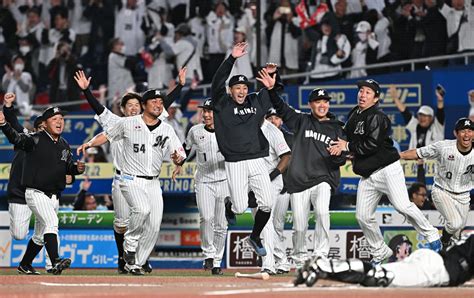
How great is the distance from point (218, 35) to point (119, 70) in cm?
210

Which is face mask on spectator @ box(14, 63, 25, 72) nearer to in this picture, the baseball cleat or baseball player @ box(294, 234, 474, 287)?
the baseball cleat

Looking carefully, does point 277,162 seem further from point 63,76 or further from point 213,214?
point 63,76

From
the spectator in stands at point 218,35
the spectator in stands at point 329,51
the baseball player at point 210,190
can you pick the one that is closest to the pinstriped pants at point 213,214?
the baseball player at point 210,190

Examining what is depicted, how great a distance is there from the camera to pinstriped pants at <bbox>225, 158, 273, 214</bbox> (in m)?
13.0

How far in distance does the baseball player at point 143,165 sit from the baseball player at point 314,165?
4.56 ft

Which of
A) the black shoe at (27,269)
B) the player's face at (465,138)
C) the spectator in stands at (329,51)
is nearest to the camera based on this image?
the black shoe at (27,269)

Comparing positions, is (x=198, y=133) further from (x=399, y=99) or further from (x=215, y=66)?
(x=215, y=66)

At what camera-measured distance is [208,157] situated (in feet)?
49.0

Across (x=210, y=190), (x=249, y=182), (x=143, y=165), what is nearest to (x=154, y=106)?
(x=143, y=165)

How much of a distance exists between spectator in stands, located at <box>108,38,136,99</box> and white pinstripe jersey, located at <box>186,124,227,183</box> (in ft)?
22.2

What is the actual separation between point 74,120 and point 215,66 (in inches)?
114

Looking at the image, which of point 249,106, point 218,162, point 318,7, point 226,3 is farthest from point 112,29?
point 249,106

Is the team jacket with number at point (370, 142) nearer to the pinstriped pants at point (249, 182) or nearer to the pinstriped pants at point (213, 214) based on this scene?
the pinstriped pants at point (249, 182)

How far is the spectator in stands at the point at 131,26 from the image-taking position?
2206cm
